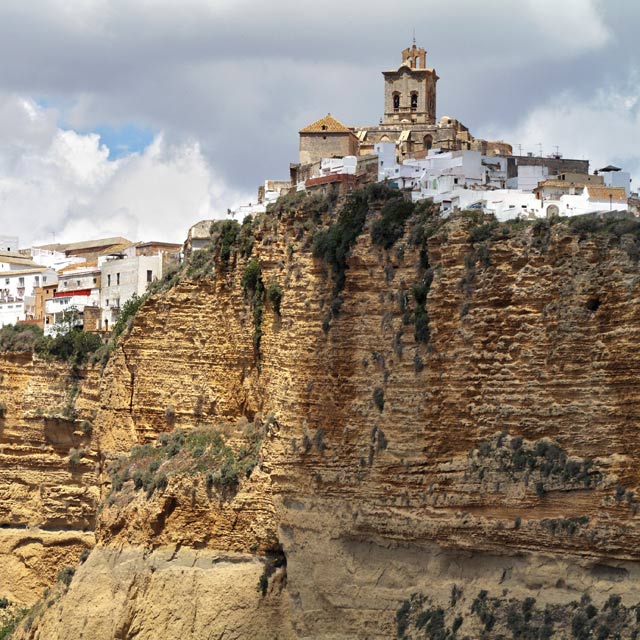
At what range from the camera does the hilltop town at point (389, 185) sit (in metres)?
43.4

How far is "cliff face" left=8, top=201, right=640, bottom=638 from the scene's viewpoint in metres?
38.2

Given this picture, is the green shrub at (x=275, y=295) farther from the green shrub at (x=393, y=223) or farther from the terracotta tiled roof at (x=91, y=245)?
the terracotta tiled roof at (x=91, y=245)

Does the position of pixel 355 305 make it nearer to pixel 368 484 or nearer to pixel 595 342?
pixel 368 484

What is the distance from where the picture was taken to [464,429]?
40375 mm

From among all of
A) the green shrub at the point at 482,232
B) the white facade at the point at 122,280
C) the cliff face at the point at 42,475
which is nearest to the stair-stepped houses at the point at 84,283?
the white facade at the point at 122,280

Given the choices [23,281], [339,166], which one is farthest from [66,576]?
[23,281]

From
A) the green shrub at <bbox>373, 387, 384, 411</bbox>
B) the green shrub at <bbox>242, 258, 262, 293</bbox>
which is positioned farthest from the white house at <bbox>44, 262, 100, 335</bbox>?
the green shrub at <bbox>373, 387, 384, 411</bbox>

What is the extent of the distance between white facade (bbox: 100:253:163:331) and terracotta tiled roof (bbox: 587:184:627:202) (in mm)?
18497

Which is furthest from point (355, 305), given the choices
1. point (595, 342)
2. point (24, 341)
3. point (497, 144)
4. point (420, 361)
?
point (24, 341)

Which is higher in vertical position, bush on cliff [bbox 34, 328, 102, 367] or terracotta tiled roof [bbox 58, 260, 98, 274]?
terracotta tiled roof [bbox 58, 260, 98, 274]

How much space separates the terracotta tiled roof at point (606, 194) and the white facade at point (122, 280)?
60.7ft

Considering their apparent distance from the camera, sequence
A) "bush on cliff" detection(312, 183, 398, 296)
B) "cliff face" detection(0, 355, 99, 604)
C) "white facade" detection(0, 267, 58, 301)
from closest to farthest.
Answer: "bush on cliff" detection(312, 183, 398, 296) < "cliff face" detection(0, 355, 99, 604) < "white facade" detection(0, 267, 58, 301)

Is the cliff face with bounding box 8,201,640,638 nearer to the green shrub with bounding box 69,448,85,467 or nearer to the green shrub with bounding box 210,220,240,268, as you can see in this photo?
the green shrub with bounding box 210,220,240,268

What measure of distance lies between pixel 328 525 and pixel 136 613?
619 cm
